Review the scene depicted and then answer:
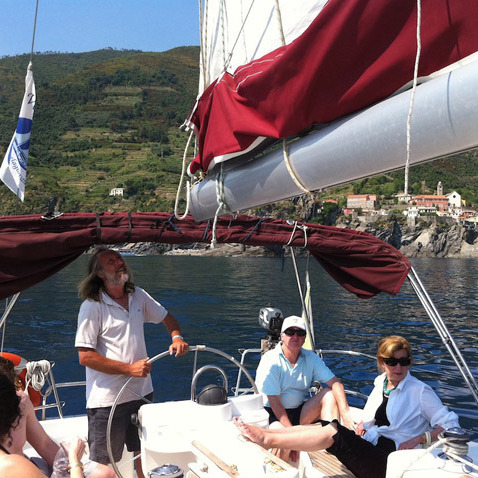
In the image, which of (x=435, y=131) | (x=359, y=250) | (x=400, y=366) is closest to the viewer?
(x=435, y=131)

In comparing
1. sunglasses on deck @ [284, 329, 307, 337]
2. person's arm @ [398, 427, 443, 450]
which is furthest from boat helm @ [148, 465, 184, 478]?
sunglasses on deck @ [284, 329, 307, 337]

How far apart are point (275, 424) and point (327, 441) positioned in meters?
0.73

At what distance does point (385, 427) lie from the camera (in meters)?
3.12

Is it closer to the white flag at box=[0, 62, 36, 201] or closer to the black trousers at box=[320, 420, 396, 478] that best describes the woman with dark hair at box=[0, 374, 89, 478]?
the black trousers at box=[320, 420, 396, 478]

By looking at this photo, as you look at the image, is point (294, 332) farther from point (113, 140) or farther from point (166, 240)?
point (113, 140)

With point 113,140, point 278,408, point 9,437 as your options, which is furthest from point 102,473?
point 113,140

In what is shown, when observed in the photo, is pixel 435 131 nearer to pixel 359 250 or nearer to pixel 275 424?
pixel 359 250

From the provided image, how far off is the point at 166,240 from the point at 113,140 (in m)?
137

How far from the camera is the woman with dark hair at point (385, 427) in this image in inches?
113

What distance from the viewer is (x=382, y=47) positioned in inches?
75.5

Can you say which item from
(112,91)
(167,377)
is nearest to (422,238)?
(167,377)

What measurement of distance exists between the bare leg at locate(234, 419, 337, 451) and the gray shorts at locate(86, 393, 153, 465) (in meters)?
0.83

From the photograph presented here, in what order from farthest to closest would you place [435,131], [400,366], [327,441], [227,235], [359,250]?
[359,250] → [227,235] → [400,366] → [327,441] → [435,131]

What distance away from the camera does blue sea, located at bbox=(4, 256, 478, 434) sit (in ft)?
34.4
